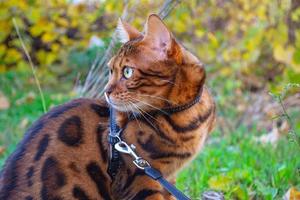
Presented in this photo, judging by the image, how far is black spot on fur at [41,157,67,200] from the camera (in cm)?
263

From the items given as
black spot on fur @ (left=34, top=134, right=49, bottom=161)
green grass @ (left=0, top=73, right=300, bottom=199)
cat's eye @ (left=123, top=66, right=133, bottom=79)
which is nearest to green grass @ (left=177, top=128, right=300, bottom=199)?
green grass @ (left=0, top=73, right=300, bottom=199)

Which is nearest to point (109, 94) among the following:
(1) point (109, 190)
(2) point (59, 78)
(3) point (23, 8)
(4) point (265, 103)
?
(1) point (109, 190)

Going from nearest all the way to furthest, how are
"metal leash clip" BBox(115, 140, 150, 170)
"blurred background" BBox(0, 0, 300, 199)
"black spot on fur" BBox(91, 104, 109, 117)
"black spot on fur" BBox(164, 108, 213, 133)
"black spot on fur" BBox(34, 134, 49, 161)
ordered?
"metal leash clip" BBox(115, 140, 150, 170) < "black spot on fur" BBox(34, 134, 49, 161) < "black spot on fur" BBox(164, 108, 213, 133) < "black spot on fur" BBox(91, 104, 109, 117) < "blurred background" BBox(0, 0, 300, 199)

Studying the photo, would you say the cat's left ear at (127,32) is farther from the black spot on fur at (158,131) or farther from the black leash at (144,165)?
the black leash at (144,165)

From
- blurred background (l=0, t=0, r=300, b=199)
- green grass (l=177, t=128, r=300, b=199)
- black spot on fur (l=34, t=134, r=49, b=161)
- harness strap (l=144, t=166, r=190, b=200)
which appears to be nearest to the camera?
harness strap (l=144, t=166, r=190, b=200)

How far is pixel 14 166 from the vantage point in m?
2.73

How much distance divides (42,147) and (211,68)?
5.74m

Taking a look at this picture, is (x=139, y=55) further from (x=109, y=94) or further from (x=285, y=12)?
(x=285, y=12)

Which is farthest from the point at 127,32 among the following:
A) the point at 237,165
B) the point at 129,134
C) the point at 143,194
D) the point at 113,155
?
the point at 237,165

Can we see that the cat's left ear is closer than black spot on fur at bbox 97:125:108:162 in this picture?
No

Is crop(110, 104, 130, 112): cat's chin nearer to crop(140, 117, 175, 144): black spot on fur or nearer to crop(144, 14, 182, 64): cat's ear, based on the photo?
crop(140, 117, 175, 144): black spot on fur

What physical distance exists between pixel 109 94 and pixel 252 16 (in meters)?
5.26

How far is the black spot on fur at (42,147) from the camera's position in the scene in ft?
8.93

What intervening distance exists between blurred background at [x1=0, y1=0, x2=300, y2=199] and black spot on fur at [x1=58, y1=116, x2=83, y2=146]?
969 millimetres
